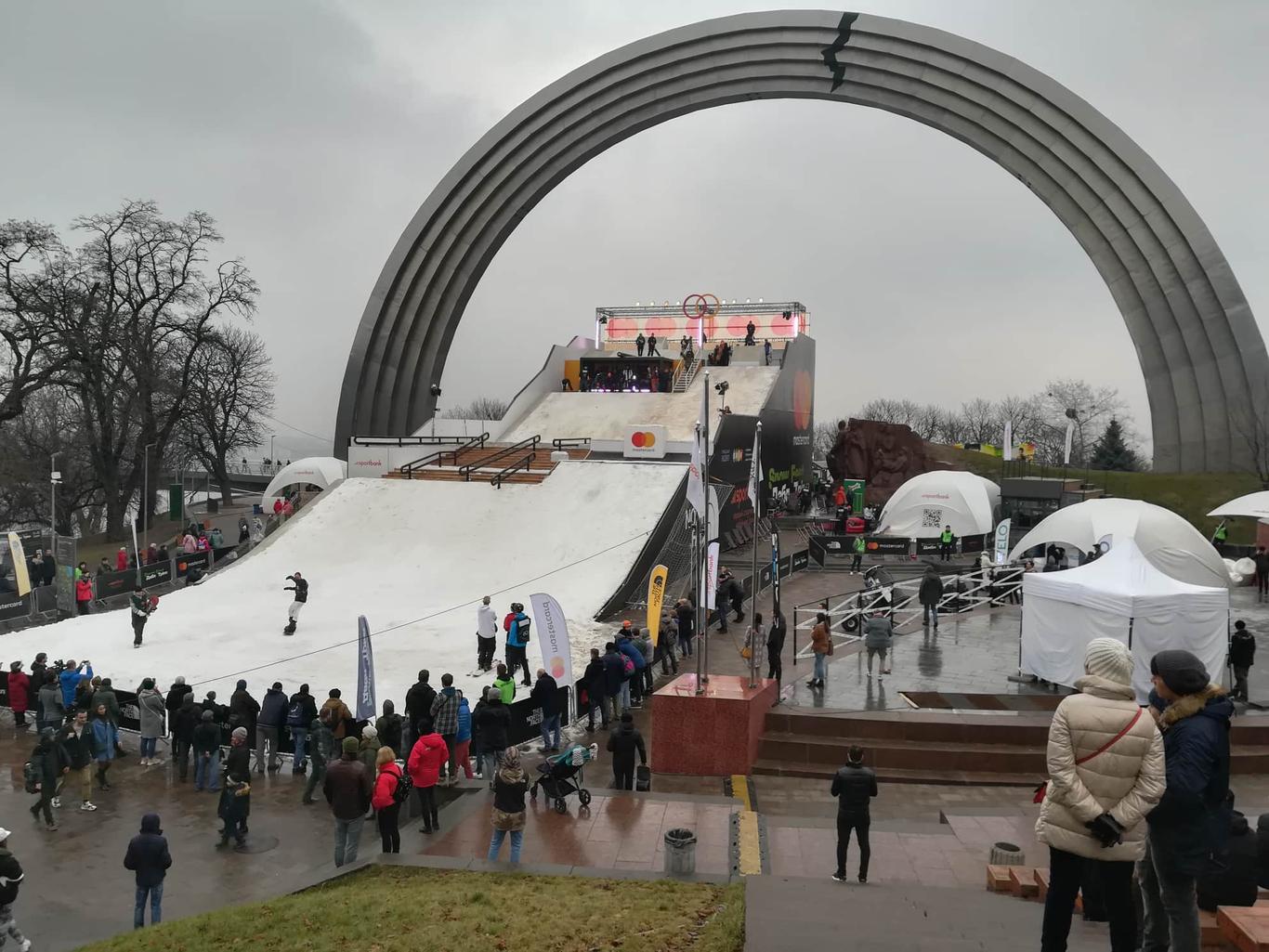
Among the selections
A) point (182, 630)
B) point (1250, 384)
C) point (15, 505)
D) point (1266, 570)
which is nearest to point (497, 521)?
point (182, 630)

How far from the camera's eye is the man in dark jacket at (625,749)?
959 centimetres

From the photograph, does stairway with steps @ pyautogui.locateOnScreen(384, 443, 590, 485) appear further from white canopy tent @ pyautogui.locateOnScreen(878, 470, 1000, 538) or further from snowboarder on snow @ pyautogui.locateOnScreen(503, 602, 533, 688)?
white canopy tent @ pyautogui.locateOnScreen(878, 470, 1000, 538)

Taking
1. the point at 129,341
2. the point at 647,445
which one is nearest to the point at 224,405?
the point at 129,341

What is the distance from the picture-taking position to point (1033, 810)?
9211 mm

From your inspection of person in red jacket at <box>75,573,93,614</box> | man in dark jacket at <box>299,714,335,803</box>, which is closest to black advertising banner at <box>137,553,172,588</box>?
person in red jacket at <box>75,573,93,614</box>

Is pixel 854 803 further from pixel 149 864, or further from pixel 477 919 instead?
pixel 149 864

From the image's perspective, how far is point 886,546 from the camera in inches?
Answer: 1027

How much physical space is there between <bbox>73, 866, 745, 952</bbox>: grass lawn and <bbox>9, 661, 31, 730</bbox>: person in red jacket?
302 inches

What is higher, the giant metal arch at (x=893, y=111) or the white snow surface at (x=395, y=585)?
the giant metal arch at (x=893, y=111)

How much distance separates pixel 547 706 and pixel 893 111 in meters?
39.9

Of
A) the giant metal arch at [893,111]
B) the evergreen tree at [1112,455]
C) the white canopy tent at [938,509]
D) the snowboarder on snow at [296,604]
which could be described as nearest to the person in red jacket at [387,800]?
the snowboarder on snow at [296,604]

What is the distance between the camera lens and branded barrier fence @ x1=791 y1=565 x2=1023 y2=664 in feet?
55.5

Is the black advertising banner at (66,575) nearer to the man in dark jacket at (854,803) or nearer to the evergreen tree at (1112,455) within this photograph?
the man in dark jacket at (854,803)

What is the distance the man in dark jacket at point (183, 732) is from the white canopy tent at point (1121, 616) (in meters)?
11.2
